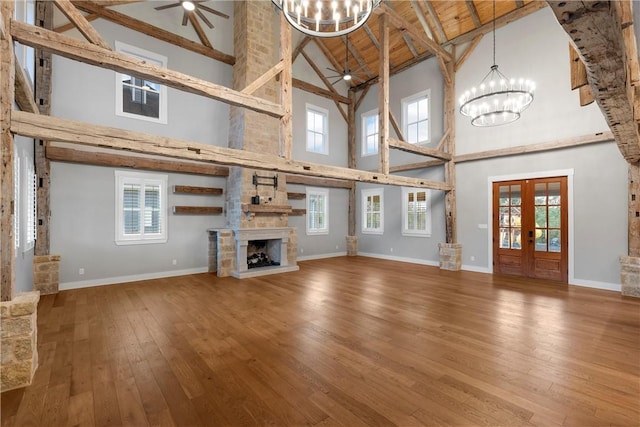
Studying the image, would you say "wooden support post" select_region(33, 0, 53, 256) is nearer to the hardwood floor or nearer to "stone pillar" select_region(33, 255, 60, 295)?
"stone pillar" select_region(33, 255, 60, 295)

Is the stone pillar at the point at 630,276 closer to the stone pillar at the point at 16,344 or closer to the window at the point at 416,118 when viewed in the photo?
the window at the point at 416,118

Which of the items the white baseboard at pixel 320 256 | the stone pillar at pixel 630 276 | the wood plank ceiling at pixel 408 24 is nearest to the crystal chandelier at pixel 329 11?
the wood plank ceiling at pixel 408 24

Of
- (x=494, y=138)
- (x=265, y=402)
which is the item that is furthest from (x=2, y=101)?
(x=494, y=138)

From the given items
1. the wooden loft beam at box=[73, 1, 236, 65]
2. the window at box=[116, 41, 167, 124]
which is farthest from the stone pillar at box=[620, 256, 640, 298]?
the window at box=[116, 41, 167, 124]

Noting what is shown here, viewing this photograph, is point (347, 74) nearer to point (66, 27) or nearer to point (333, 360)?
point (66, 27)

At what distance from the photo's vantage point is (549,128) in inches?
236

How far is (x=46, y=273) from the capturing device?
489 centimetres

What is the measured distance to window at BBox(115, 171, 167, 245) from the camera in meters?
5.82

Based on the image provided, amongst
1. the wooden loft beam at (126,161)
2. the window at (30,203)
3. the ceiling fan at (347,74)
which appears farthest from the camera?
the ceiling fan at (347,74)

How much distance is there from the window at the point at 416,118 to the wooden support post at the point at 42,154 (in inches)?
320

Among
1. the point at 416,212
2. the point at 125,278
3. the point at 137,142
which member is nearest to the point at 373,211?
the point at 416,212

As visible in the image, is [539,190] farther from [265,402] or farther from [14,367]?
[14,367]

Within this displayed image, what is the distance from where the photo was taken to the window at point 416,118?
8109 mm

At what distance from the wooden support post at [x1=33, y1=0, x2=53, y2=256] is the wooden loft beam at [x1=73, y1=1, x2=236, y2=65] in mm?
712
